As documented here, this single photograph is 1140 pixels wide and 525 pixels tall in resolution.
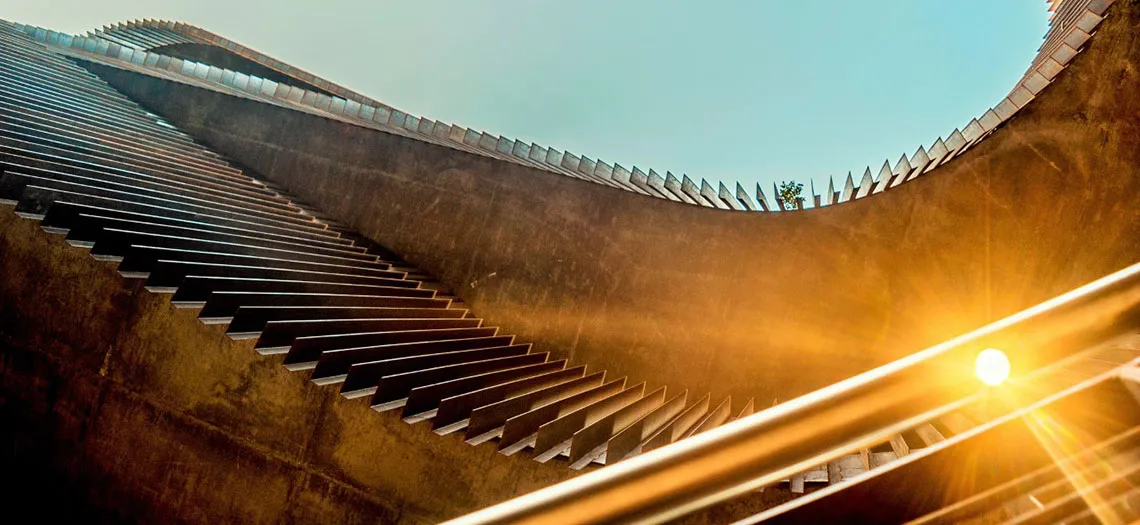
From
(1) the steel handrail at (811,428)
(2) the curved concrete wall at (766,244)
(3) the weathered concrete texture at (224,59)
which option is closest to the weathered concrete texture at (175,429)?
(1) the steel handrail at (811,428)

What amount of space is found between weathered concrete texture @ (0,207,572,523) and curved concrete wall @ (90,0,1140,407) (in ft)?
9.90

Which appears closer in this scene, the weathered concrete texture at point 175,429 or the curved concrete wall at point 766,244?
the weathered concrete texture at point 175,429

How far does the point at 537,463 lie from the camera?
312cm

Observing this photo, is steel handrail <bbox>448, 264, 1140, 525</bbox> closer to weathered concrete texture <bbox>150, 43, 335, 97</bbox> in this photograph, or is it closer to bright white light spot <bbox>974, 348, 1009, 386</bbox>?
bright white light spot <bbox>974, 348, 1009, 386</bbox>

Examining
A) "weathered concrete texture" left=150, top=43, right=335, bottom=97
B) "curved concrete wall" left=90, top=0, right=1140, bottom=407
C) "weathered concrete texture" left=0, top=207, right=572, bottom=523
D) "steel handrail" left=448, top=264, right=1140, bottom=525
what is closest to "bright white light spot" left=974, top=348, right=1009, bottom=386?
"steel handrail" left=448, top=264, right=1140, bottom=525

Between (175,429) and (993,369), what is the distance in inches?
161

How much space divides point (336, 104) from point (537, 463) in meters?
6.87

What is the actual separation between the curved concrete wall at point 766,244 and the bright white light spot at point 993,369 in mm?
5243

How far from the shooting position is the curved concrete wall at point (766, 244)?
493cm

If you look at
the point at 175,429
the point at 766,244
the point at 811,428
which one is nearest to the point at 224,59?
the point at 175,429

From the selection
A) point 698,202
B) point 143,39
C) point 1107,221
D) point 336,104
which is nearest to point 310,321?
point 698,202

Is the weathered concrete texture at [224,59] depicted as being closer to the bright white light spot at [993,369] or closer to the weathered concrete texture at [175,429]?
the weathered concrete texture at [175,429]

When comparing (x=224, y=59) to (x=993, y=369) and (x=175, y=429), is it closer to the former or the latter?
(x=175, y=429)

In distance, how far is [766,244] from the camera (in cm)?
586
